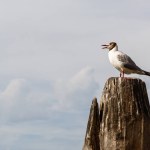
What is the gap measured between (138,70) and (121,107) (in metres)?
5.91

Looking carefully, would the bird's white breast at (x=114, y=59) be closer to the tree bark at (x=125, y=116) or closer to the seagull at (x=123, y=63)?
the seagull at (x=123, y=63)

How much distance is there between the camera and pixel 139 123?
851 cm

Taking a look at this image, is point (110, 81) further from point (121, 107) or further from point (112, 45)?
point (112, 45)

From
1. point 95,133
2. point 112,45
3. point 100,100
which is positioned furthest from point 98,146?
point 112,45

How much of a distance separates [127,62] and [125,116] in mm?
6187

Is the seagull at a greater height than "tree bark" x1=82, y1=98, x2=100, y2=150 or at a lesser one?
greater

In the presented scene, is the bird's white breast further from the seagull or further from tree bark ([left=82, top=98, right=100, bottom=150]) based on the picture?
tree bark ([left=82, top=98, right=100, bottom=150])

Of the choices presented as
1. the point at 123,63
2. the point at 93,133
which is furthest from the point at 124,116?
the point at 123,63

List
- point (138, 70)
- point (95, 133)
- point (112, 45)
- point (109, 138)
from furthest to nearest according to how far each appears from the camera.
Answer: point (112, 45)
point (138, 70)
point (95, 133)
point (109, 138)

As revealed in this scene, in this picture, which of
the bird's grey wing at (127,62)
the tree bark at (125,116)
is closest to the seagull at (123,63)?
the bird's grey wing at (127,62)

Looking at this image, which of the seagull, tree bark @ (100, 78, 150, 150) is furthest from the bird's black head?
tree bark @ (100, 78, 150, 150)

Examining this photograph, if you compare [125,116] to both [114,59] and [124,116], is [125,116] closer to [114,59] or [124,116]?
[124,116]

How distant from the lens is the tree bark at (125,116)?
8.35 metres

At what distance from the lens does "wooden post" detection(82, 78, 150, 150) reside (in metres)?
8.35
